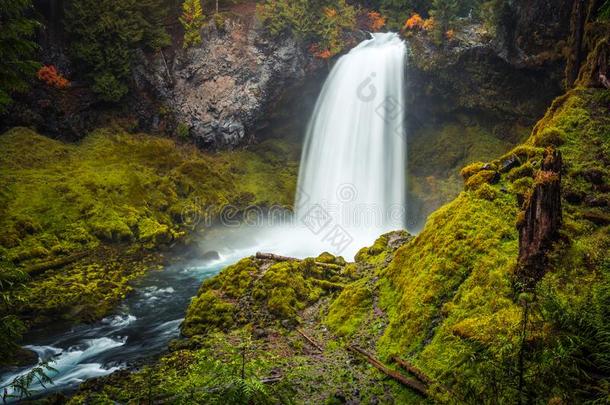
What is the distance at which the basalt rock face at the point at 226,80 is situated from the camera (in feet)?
78.8

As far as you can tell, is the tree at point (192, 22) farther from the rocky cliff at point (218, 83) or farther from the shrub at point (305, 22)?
the shrub at point (305, 22)

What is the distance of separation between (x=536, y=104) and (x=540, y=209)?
17900 mm

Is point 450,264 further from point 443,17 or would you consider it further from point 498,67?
point 443,17

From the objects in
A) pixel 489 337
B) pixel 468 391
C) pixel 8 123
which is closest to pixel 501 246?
pixel 489 337

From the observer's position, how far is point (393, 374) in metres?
5.51

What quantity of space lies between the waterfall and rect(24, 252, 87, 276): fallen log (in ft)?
41.6

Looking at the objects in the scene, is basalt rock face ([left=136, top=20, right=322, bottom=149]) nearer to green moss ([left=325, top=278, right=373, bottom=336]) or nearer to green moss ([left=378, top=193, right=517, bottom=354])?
green moss ([left=325, top=278, right=373, bottom=336])

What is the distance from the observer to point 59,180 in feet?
55.6

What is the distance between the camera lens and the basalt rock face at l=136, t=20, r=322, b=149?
2403cm

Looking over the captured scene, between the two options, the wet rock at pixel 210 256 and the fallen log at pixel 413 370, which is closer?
the fallen log at pixel 413 370

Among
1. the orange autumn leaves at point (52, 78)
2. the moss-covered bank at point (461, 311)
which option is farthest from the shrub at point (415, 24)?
the orange autumn leaves at point (52, 78)

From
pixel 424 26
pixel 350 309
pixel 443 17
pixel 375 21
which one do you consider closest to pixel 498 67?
pixel 443 17

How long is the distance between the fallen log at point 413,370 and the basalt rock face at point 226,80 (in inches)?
815

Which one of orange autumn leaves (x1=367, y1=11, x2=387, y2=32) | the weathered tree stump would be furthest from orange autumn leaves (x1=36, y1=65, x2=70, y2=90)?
the weathered tree stump
